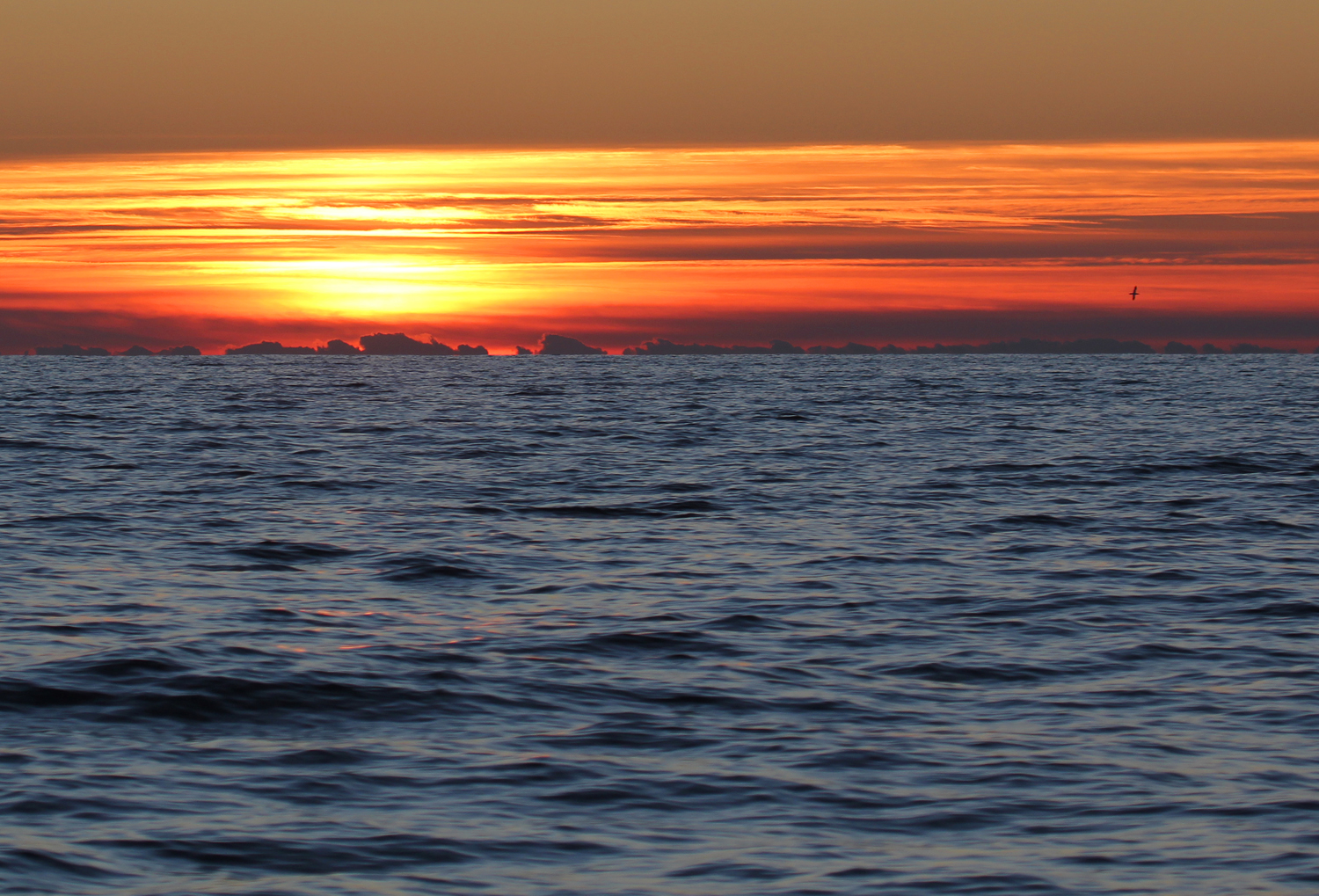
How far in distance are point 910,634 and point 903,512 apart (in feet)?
38.8

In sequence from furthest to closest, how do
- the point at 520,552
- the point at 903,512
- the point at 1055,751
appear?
the point at 903,512 → the point at 520,552 → the point at 1055,751

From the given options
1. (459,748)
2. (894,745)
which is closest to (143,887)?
(459,748)

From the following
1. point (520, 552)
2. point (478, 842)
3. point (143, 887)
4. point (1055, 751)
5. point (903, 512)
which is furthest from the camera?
point (903, 512)

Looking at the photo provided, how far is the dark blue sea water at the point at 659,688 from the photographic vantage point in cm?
946

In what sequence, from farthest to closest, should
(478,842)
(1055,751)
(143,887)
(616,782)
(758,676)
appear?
(758,676)
(1055,751)
(616,782)
(478,842)
(143,887)

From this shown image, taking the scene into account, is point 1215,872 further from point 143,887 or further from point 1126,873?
point 143,887

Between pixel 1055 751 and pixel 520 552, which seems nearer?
pixel 1055 751

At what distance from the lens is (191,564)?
21.2 meters

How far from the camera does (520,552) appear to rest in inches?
902

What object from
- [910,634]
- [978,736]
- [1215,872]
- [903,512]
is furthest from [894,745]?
[903,512]

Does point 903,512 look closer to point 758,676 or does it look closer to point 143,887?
point 758,676

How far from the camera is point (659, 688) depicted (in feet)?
45.9

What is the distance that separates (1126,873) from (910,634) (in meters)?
7.35

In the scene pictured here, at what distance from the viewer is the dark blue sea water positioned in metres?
9.46
